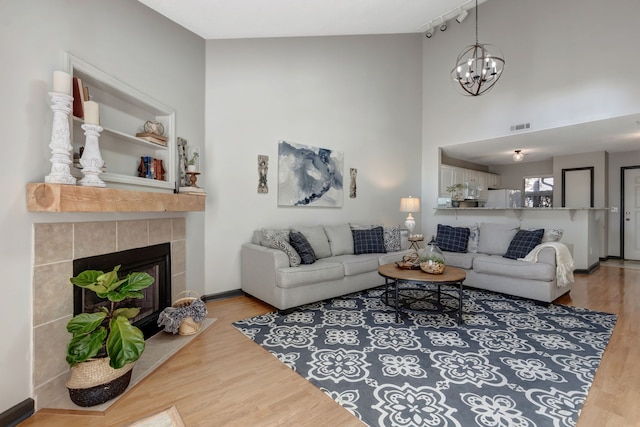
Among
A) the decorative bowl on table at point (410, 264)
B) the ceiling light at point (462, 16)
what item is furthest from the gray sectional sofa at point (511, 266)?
the ceiling light at point (462, 16)

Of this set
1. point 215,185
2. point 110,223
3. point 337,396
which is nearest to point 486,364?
point 337,396

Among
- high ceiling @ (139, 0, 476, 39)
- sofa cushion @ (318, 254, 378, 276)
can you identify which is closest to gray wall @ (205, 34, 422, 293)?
high ceiling @ (139, 0, 476, 39)

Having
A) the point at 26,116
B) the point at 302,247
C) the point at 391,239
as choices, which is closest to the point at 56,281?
the point at 26,116

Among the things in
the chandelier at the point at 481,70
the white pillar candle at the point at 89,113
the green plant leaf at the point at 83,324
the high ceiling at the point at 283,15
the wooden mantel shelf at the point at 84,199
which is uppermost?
the high ceiling at the point at 283,15

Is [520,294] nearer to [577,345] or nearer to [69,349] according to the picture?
[577,345]

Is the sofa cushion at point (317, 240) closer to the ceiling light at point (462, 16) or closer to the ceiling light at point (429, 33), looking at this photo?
the ceiling light at point (462, 16)

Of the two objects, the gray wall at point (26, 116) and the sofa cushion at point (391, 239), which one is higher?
the gray wall at point (26, 116)

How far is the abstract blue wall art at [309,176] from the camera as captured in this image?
4344 mm

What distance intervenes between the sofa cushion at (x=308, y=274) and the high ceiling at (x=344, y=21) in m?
2.73

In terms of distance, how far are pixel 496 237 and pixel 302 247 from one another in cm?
295

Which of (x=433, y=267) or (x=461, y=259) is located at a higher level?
(x=433, y=267)

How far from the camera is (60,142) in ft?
5.70

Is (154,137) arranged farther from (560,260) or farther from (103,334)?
(560,260)

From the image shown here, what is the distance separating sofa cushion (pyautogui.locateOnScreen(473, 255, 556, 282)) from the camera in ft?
11.5
